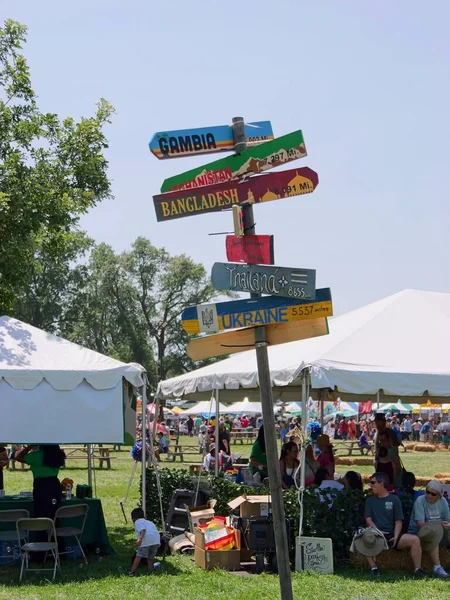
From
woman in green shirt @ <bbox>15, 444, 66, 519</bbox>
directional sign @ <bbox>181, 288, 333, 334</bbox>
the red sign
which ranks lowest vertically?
woman in green shirt @ <bbox>15, 444, 66, 519</bbox>

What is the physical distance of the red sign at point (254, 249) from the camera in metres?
5.05

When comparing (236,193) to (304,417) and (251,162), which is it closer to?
(251,162)

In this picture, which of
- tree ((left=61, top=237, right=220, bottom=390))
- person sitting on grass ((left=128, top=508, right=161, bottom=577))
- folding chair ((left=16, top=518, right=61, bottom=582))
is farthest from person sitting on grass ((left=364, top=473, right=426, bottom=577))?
tree ((left=61, top=237, right=220, bottom=390))

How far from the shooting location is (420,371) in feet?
33.1

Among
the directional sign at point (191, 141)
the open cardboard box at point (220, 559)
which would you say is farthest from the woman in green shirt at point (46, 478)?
the directional sign at point (191, 141)

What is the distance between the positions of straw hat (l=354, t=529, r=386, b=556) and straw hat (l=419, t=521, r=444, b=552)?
18.1 inches

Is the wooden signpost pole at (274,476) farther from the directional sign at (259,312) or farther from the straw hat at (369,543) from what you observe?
the straw hat at (369,543)

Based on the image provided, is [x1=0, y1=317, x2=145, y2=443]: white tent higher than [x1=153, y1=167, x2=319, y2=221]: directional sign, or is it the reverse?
[x1=153, y1=167, x2=319, y2=221]: directional sign

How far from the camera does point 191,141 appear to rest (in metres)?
5.28

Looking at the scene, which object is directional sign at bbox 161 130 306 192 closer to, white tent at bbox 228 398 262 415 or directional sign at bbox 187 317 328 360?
directional sign at bbox 187 317 328 360

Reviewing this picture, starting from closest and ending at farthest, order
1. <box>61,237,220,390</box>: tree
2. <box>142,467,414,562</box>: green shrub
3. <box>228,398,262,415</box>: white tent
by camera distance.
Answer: <box>142,467,414,562</box>: green shrub → <box>228,398,262,415</box>: white tent → <box>61,237,220,390</box>: tree

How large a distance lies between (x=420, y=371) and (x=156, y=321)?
58.0 metres

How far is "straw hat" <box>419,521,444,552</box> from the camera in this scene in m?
9.25

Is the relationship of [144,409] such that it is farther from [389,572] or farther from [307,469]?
[389,572]
